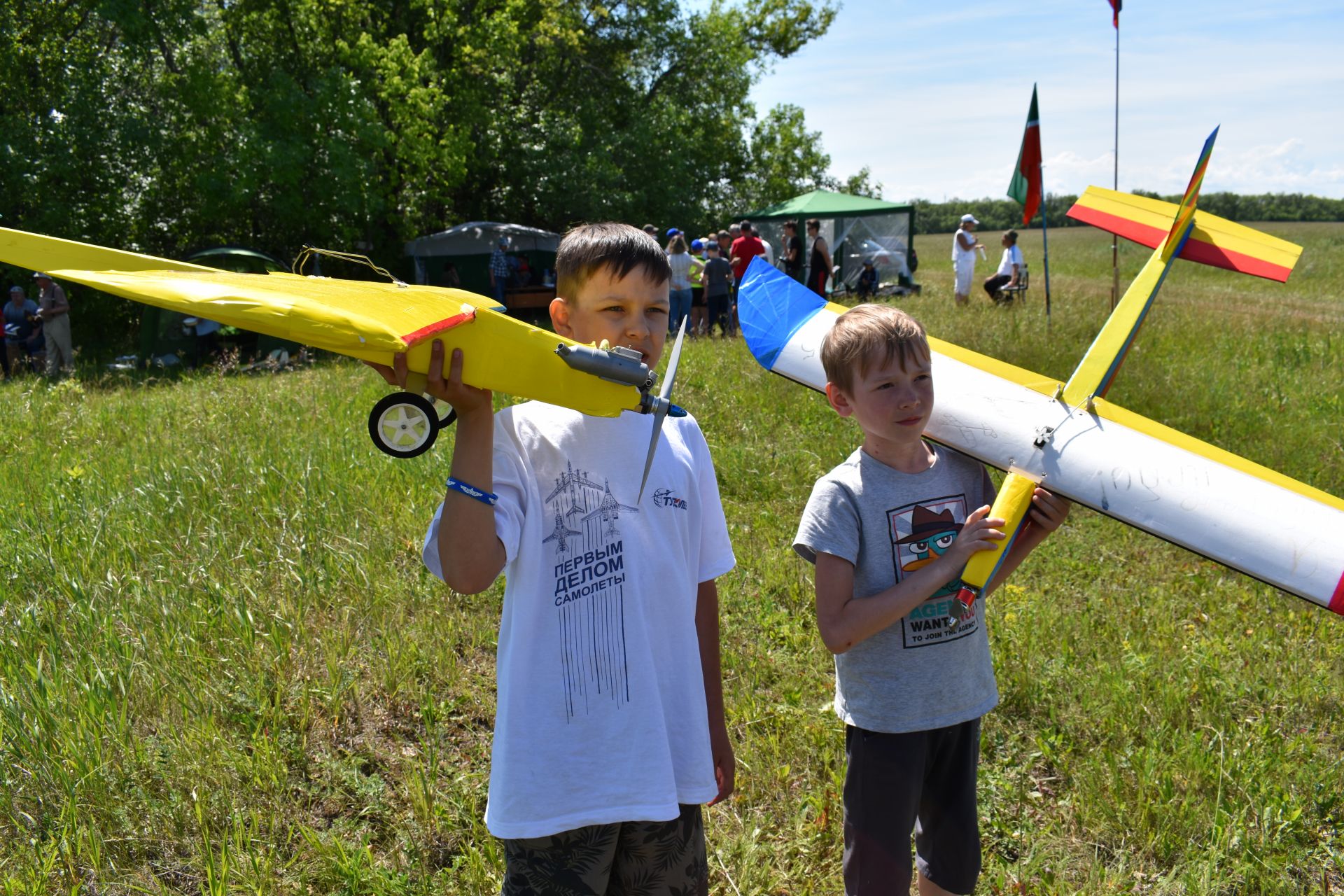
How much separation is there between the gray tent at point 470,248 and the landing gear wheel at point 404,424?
19.7 m

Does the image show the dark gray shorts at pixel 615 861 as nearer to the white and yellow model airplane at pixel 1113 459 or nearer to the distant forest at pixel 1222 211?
the white and yellow model airplane at pixel 1113 459

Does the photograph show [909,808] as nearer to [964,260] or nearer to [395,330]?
[395,330]

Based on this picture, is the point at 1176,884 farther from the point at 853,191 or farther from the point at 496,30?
the point at 853,191

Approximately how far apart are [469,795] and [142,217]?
65.0 ft

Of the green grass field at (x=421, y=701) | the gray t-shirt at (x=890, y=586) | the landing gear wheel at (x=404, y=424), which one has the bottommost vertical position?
the green grass field at (x=421, y=701)

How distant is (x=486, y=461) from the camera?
158cm

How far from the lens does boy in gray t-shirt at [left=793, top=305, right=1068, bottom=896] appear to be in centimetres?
201

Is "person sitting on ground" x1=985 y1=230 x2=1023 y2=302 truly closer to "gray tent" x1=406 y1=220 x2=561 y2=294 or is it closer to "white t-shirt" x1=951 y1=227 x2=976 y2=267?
"white t-shirt" x1=951 y1=227 x2=976 y2=267

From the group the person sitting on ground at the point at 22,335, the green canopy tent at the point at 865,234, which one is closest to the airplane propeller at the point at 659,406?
the person sitting on ground at the point at 22,335

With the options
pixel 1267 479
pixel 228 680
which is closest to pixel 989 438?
pixel 1267 479

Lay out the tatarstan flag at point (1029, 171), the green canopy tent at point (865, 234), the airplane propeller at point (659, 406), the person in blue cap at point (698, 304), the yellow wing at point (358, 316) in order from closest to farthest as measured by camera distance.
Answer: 1. the yellow wing at point (358, 316)
2. the airplane propeller at point (659, 406)
3. the tatarstan flag at point (1029, 171)
4. the person in blue cap at point (698, 304)
5. the green canopy tent at point (865, 234)

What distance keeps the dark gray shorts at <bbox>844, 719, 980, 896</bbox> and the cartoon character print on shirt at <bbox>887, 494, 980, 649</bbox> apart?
0.22 m

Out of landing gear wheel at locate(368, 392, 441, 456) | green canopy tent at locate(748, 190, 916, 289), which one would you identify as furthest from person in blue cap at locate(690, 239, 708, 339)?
landing gear wheel at locate(368, 392, 441, 456)

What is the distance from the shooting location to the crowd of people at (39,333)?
529 inches
